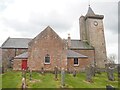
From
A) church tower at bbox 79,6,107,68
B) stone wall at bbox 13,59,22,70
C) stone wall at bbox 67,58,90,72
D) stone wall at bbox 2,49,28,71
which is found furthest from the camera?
church tower at bbox 79,6,107,68

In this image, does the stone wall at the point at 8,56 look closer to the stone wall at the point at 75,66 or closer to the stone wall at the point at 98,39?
the stone wall at the point at 75,66

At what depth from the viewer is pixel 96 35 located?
5109 cm

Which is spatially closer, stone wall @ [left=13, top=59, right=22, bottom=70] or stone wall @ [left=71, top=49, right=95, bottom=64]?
stone wall @ [left=13, top=59, right=22, bottom=70]

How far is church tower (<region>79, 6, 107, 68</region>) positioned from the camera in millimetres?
49844

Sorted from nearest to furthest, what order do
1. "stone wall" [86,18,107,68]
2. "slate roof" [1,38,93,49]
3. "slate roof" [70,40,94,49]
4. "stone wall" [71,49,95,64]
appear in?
"slate roof" [1,38,93,49] → "stone wall" [71,49,95,64] → "slate roof" [70,40,94,49] → "stone wall" [86,18,107,68]

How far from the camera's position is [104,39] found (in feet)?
169

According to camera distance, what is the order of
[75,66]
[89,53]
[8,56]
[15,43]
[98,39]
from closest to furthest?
1. [75,66]
2. [8,56]
3. [15,43]
4. [89,53]
5. [98,39]

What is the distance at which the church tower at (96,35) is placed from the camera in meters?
49.8

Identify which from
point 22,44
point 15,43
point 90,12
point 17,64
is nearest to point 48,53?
point 17,64

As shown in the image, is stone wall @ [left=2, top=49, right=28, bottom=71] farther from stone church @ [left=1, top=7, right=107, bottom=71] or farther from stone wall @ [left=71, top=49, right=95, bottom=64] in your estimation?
stone wall @ [left=71, top=49, right=95, bottom=64]

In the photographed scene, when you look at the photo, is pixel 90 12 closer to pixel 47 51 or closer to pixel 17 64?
pixel 47 51

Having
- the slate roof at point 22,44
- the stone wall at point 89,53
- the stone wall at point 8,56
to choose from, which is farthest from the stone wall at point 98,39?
the stone wall at point 8,56

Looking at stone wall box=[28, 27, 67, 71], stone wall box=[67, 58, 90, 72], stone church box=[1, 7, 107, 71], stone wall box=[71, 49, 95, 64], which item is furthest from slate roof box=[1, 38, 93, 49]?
stone wall box=[28, 27, 67, 71]

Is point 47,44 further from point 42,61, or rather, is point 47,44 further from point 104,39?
point 104,39
